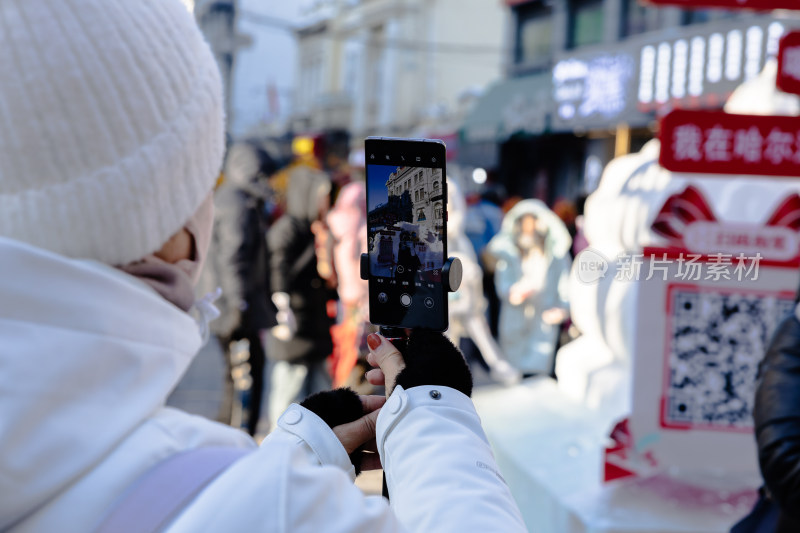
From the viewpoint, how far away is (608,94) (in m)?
14.3

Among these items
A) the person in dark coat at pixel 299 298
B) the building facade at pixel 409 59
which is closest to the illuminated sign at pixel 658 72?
the building facade at pixel 409 59

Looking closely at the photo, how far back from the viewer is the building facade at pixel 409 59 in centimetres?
2319

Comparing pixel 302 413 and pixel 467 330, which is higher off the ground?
pixel 302 413

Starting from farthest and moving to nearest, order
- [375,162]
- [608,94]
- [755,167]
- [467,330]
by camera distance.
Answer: [608,94]
[467,330]
[755,167]
[375,162]

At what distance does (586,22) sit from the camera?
1711 cm

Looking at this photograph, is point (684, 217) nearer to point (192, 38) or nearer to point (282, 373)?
point (192, 38)

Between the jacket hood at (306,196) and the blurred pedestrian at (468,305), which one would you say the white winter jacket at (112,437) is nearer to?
the jacket hood at (306,196)

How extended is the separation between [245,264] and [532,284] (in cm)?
259

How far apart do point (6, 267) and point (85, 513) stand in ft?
0.77

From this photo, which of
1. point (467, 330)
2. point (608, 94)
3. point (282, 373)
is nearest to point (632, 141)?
point (608, 94)

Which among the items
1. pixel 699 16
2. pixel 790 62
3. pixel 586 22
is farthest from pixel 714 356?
pixel 586 22

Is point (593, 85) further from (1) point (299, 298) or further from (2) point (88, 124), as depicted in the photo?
(2) point (88, 124)

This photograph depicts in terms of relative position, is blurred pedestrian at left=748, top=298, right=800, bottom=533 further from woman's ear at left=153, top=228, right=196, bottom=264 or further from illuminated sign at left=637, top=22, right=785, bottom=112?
illuminated sign at left=637, top=22, right=785, bottom=112

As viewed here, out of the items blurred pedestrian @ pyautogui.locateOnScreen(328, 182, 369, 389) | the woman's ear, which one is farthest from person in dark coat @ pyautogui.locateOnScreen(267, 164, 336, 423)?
the woman's ear
